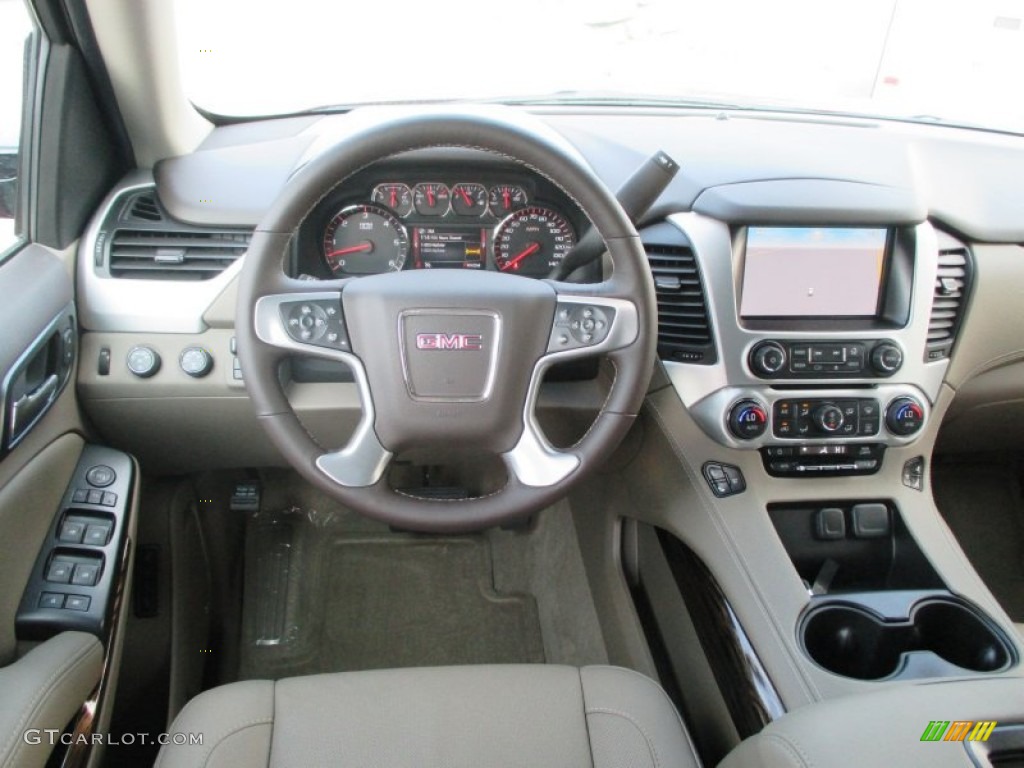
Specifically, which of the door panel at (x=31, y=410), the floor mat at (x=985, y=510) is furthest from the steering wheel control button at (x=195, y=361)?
the floor mat at (x=985, y=510)

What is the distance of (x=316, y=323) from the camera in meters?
1.28

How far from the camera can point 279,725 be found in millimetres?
1157

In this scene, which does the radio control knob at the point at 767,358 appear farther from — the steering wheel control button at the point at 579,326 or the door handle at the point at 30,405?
the door handle at the point at 30,405

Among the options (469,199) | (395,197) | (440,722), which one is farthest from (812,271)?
(440,722)

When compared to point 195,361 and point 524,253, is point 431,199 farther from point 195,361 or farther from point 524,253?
point 195,361

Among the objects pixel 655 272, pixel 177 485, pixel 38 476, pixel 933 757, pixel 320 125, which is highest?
pixel 320 125

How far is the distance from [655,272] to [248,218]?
2.52ft

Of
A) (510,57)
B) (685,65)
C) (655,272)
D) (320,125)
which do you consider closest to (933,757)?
(655,272)

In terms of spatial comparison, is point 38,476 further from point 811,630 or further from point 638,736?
point 811,630

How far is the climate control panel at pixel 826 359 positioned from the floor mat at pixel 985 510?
3.41ft

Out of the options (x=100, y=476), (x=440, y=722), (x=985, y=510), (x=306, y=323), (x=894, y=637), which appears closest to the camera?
(x=440, y=722)

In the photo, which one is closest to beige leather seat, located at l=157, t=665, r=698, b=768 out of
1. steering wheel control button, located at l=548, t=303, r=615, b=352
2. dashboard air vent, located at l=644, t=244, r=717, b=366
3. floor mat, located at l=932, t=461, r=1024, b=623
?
steering wheel control button, located at l=548, t=303, r=615, b=352

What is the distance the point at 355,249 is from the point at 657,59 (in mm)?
1508

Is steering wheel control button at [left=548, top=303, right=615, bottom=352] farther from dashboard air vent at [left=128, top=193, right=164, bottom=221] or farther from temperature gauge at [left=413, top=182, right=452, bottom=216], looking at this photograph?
dashboard air vent at [left=128, top=193, right=164, bottom=221]
